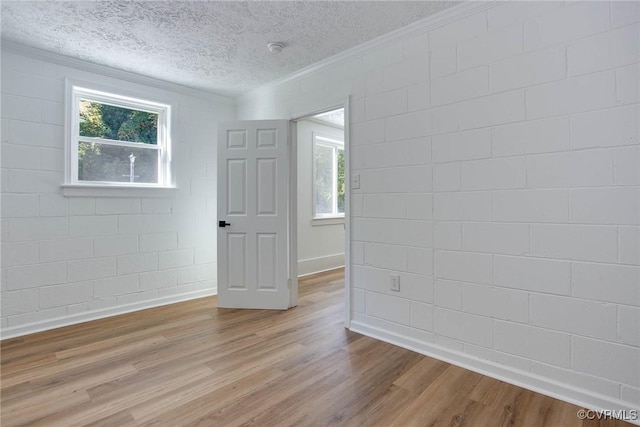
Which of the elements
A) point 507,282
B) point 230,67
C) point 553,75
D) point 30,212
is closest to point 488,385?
point 507,282

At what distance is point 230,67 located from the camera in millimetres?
3299

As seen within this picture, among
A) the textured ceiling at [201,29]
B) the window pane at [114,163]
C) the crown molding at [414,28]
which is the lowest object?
the window pane at [114,163]

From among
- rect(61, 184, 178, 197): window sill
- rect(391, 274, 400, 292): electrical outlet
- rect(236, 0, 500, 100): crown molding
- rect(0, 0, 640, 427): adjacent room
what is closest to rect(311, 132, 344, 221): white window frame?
rect(0, 0, 640, 427): adjacent room

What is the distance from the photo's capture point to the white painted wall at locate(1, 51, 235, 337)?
111 inches

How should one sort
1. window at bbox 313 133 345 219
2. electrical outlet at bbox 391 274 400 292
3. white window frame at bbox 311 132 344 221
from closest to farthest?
electrical outlet at bbox 391 274 400 292
white window frame at bbox 311 132 344 221
window at bbox 313 133 345 219

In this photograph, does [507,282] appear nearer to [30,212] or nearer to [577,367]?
[577,367]

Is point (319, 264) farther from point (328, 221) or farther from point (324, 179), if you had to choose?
point (324, 179)

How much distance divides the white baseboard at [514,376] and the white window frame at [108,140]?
295 cm

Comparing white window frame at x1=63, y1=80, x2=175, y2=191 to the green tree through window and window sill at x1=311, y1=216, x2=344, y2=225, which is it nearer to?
the green tree through window

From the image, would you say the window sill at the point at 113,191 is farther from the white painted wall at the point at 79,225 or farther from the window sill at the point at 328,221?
the window sill at the point at 328,221

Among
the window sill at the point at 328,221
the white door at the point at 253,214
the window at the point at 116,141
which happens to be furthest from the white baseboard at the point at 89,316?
the window sill at the point at 328,221

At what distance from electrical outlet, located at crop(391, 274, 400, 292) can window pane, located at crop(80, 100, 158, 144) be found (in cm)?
309

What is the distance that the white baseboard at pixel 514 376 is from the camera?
173 cm

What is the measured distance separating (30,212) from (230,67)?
231 centimetres
